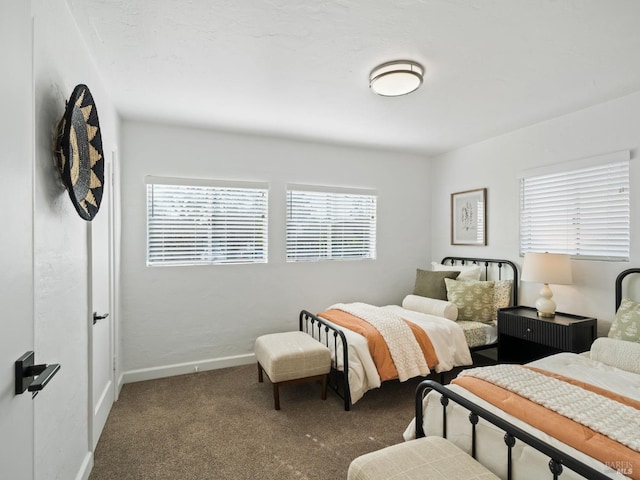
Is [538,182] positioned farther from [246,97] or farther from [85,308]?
[85,308]

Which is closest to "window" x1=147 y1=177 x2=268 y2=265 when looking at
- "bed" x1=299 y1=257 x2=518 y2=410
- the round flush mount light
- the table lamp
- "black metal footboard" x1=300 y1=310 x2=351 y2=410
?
"black metal footboard" x1=300 y1=310 x2=351 y2=410

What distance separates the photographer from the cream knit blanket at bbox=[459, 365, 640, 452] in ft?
4.73

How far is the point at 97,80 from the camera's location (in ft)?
7.97

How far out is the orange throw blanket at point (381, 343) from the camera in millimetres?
2877

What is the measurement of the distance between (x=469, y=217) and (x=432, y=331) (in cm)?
181

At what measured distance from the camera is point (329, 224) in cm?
434

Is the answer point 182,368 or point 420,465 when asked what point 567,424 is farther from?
point 182,368

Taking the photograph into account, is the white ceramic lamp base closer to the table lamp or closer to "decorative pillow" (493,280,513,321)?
the table lamp

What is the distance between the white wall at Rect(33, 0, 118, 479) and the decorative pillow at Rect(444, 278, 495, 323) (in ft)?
10.9

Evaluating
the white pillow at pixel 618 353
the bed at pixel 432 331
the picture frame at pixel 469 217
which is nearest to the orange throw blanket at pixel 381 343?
the bed at pixel 432 331

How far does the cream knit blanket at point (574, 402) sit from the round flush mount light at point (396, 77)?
1.95 m

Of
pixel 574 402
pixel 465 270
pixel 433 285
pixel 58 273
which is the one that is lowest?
pixel 574 402

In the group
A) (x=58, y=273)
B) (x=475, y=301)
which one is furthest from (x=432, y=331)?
(x=58, y=273)

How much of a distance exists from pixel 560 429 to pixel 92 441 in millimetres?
2540
